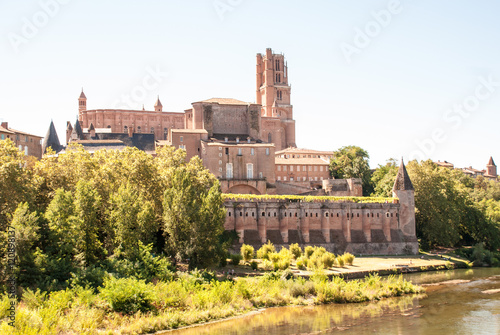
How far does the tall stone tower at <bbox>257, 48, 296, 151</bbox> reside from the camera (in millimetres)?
88250

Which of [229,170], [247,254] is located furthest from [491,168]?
[247,254]

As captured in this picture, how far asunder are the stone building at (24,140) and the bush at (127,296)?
28.9 meters

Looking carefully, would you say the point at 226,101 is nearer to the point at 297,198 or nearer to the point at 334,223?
the point at 297,198

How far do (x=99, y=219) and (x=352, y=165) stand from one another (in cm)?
4337

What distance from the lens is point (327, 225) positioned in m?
50.0

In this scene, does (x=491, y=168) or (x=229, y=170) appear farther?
(x=491, y=168)

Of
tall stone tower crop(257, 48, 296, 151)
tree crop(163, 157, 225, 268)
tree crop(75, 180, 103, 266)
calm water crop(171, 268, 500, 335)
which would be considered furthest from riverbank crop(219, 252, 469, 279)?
tall stone tower crop(257, 48, 296, 151)

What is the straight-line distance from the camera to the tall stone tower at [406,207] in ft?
167

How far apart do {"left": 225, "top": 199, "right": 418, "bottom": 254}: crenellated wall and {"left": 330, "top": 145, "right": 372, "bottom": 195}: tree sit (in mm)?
16990

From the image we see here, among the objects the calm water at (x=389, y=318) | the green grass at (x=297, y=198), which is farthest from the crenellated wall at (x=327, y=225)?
the calm water at (x=389, y=318)

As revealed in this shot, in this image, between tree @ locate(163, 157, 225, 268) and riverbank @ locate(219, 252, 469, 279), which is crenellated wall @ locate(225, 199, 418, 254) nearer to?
riverbank @ locate(219, 252, 469, 279)

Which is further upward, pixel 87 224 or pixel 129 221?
pixel 129 221

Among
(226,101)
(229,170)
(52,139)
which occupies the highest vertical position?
(226,101)

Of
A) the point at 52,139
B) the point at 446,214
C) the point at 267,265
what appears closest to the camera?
the point at 267,265
